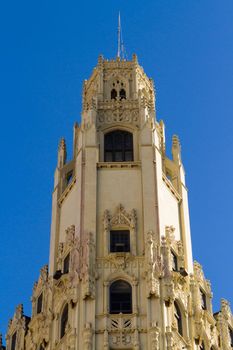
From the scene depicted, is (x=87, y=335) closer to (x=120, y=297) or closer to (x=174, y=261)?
(x=120, y=297)

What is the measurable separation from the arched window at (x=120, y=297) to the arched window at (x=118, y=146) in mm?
11432

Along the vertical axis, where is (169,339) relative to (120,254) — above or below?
below

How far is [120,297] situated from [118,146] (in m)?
13.7

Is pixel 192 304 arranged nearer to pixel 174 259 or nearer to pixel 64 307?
pixel 174 259

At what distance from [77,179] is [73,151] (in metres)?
5.93

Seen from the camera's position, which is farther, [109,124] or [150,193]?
[109,124]

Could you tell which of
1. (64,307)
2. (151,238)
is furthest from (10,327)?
(151,238)

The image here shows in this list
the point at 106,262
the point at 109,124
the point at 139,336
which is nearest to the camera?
the point at 139,336

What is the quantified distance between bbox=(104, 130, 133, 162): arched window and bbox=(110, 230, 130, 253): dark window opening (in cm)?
734

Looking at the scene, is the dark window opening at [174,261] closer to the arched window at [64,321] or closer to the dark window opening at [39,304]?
the arched window at [64,321]

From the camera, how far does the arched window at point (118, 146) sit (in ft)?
225

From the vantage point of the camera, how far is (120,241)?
2453 inches

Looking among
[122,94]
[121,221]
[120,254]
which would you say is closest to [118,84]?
[122,94]

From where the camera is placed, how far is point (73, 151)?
7169cm
